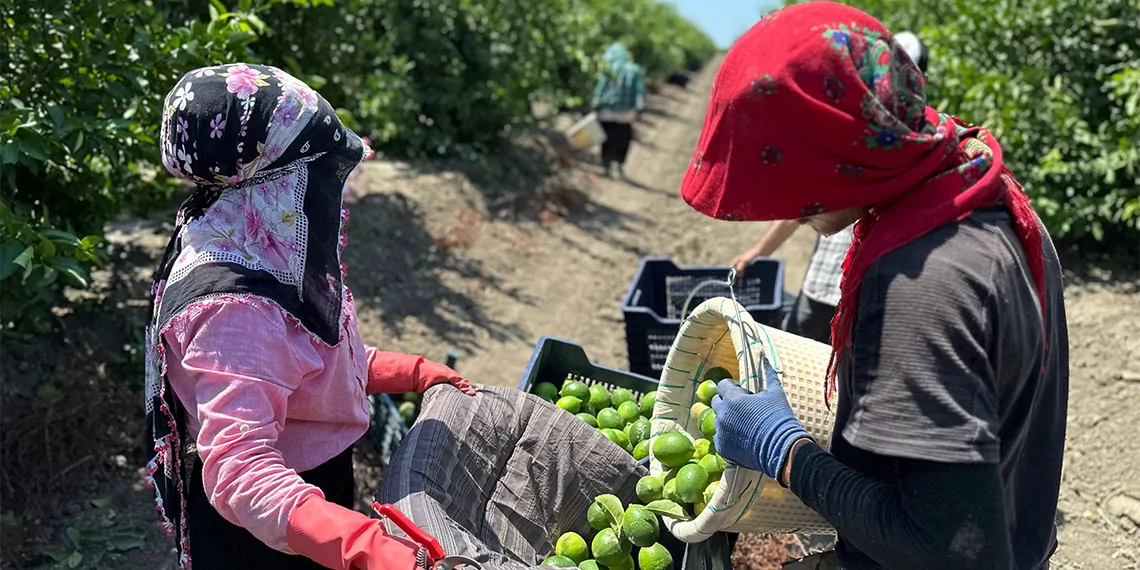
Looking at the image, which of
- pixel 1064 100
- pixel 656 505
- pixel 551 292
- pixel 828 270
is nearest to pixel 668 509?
pixel 656 505

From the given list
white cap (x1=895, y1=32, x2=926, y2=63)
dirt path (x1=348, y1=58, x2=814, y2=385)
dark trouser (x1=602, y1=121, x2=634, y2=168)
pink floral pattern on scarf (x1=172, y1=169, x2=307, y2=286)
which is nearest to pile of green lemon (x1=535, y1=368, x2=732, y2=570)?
pink floral pattern on scarf (x1=172, y1=169, x2=307, y2=286)

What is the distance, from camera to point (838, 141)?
1221 millimetres

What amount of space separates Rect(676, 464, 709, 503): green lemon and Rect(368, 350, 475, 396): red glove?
63cm

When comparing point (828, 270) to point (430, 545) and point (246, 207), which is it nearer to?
point (430, 545)

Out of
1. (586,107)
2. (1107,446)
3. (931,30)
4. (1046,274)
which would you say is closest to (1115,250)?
(931,30)

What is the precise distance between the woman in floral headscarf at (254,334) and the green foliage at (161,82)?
1111mm

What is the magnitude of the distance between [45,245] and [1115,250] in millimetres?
6334

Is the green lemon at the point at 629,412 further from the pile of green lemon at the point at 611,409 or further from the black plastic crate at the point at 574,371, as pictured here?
the black plastic crate at the point at 574,371

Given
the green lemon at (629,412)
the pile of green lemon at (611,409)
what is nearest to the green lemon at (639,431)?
the pile of green lemon at (611,409)

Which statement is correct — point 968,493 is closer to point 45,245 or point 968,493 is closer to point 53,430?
point 45,245

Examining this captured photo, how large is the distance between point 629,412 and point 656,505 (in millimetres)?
682

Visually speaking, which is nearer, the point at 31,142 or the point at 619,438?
the point at 619,438

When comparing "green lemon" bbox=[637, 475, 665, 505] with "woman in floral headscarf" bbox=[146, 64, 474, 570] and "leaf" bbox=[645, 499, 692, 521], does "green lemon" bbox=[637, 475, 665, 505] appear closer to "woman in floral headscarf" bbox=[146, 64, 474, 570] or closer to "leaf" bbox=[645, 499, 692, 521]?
"leaf" bbox=[645, 499, 692, 521]

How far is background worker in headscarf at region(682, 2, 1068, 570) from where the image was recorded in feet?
4.00
